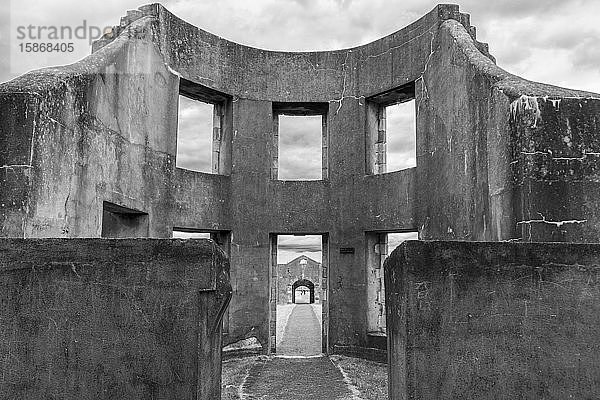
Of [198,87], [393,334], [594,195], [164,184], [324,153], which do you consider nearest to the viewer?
[393,334]

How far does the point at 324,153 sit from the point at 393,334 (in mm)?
7416

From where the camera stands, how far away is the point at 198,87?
1027 cm

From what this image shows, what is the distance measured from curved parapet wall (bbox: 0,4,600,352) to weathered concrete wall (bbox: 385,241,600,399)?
5.74ft

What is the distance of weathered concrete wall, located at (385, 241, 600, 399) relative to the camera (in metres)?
3.80

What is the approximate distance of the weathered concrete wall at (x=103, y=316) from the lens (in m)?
3.76

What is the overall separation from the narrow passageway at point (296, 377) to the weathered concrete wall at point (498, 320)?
3612 mm

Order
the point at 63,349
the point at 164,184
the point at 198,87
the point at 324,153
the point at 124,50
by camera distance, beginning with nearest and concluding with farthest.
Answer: the point at 63,349
the point at 124,50
the point at 164,184
the point at 198,87
the point at 324,153

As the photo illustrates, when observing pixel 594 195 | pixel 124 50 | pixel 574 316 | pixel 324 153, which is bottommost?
pixel 574 316

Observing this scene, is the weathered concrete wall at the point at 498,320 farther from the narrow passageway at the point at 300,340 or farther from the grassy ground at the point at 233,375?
the narrow passageway at the point at 300,340

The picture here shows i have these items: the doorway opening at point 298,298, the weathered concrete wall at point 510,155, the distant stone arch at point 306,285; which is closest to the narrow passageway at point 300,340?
the doorway opening at point 298,298

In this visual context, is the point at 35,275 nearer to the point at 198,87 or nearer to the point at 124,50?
the point at 124,50

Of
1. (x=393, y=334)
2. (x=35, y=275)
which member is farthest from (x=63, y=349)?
(x=393, y=334)

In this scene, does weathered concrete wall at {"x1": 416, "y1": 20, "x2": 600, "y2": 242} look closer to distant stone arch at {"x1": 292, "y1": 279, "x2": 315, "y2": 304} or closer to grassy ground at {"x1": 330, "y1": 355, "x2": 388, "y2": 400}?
grassy ground at {"x1": 330, "y1": 355, "x2": 388, "y2": 400}

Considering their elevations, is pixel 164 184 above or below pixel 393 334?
above
